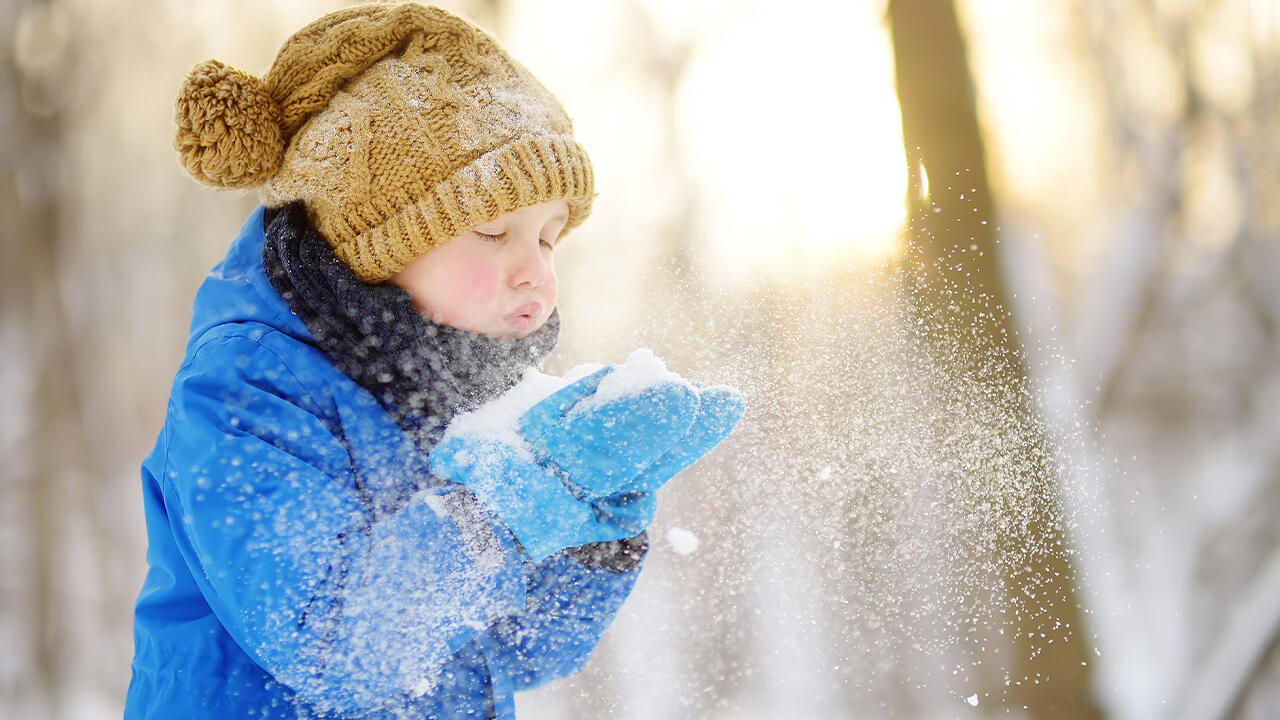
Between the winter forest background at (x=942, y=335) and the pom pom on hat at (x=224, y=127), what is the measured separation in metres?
0.69

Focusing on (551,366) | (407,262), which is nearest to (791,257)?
(551,366)

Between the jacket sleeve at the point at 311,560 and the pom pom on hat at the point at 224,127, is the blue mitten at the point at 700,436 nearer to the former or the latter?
the jacket sleeve at the point at 311,560

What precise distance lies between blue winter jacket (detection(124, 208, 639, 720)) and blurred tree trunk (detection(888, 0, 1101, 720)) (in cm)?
92

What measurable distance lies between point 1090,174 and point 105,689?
276cm

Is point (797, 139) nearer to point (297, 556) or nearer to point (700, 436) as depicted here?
point (700, 436)

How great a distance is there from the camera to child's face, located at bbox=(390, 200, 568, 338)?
0.83 meters

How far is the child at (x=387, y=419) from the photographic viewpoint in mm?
663

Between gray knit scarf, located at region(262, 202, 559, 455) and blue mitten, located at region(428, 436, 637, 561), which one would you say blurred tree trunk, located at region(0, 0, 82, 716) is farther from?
blue mitten, located at region(428, 436, 637, 561)

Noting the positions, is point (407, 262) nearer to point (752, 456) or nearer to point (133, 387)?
point (752, 456)

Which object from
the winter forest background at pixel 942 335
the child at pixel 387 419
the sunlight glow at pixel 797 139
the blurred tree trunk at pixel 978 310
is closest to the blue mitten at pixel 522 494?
the child at pixel 387 419

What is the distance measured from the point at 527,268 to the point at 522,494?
0.84 ft

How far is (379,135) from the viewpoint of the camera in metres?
0.82

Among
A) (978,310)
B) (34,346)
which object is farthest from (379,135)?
(34,346)

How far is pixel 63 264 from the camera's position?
2.28m
